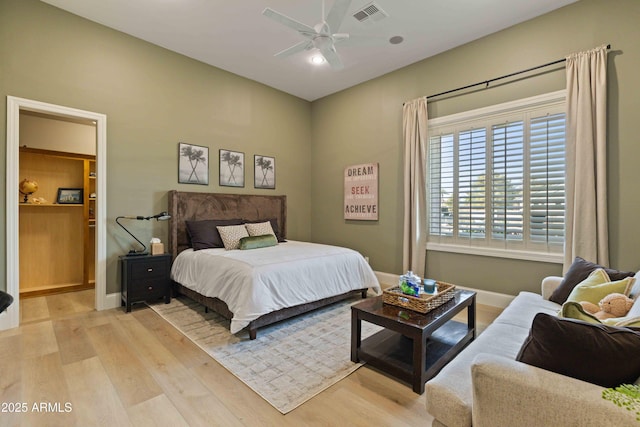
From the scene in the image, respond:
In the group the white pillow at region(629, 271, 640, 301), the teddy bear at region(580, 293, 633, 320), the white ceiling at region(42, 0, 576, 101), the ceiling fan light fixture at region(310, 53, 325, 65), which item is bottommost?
the teddy bear at region(580, 293, 633, 320)

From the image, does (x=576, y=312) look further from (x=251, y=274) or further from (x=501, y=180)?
(x=501, y=180)

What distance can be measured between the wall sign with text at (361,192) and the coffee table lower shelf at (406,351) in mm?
2411

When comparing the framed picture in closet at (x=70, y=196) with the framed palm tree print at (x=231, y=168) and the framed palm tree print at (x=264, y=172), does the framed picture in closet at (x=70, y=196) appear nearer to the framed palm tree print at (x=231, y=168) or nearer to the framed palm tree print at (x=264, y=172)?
the framed palm tree print at (x=231, y=168)

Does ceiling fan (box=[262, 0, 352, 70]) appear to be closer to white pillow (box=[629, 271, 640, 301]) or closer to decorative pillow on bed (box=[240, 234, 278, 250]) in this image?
decorative pillow on bed (box=[240, 234, 278, 250])

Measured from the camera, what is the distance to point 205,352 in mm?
2475

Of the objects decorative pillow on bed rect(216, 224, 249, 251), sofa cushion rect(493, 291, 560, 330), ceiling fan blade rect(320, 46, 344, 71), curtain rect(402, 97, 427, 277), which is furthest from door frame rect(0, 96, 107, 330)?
→ sofa cushion rect(493, 291, 560, 330)

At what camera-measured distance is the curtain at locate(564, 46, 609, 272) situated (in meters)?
2.82

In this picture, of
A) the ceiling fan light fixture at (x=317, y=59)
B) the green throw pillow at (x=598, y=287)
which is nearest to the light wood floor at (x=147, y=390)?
the green throw pillow at (x=598, y=287)

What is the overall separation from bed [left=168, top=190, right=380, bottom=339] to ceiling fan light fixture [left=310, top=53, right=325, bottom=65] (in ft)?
7.69

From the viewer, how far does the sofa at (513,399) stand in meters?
0.95

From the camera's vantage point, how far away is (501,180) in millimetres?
3564

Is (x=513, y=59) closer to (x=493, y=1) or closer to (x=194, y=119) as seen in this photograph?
(x=493, y=1)

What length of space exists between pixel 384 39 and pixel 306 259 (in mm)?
2327

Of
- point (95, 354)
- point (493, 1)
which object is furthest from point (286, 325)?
point (493, 1)
